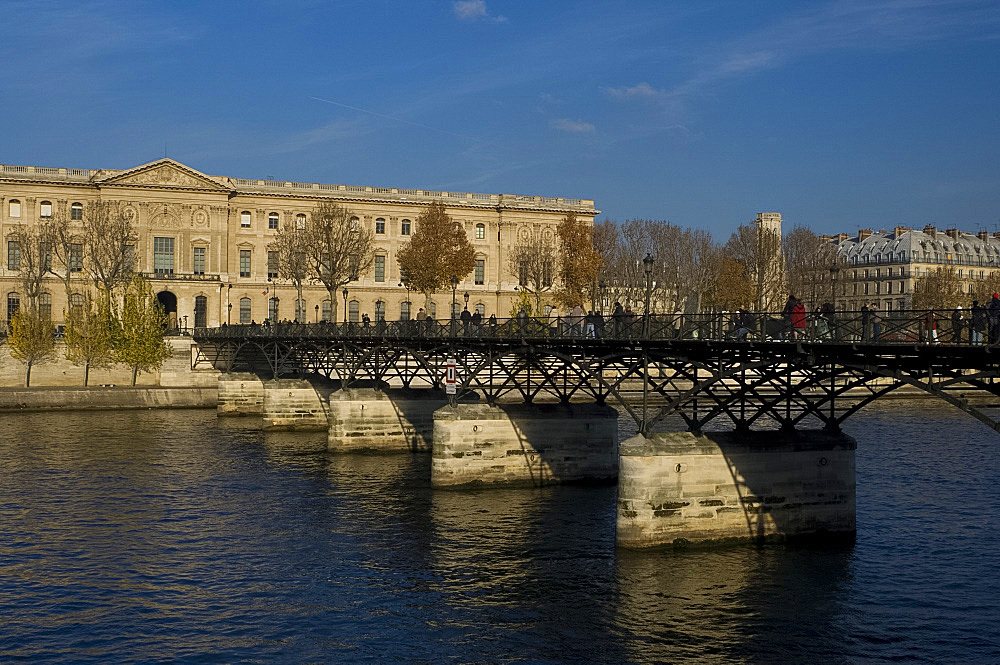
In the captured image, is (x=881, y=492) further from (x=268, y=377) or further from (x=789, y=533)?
(x=268, y=377)

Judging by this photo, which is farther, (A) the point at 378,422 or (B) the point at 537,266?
(B) the point at 537,266

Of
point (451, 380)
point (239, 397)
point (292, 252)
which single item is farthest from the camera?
point (292, 252)

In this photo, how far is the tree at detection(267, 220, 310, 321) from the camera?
3698 inches

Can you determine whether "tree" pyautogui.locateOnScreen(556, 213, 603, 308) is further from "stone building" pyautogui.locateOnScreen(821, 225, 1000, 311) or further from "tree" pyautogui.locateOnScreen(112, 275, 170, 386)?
"stone building" pyautogui.locateOnScreen(821, 225, 1000, 311)

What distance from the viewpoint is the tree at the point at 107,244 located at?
92500 mm

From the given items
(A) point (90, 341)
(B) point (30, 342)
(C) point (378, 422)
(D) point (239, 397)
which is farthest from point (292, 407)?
(B) point (30, 342)

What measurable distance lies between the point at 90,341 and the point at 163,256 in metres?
28.7

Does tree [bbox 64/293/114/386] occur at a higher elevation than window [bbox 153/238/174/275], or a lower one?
lower

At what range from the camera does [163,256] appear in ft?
362

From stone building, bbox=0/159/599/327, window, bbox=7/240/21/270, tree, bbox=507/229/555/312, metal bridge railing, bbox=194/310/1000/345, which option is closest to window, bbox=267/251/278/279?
stone building, bbox=0/159/599/327

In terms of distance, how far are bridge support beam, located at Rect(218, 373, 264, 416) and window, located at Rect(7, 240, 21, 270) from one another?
4188 cm

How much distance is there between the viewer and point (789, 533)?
104 ft

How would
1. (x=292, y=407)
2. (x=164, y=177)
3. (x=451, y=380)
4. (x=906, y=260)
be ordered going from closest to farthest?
(x=451, y=380), (x=292, y=407), (x=164, y=177), (x=906, y=260)

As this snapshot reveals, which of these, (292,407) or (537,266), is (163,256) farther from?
(292,407)
